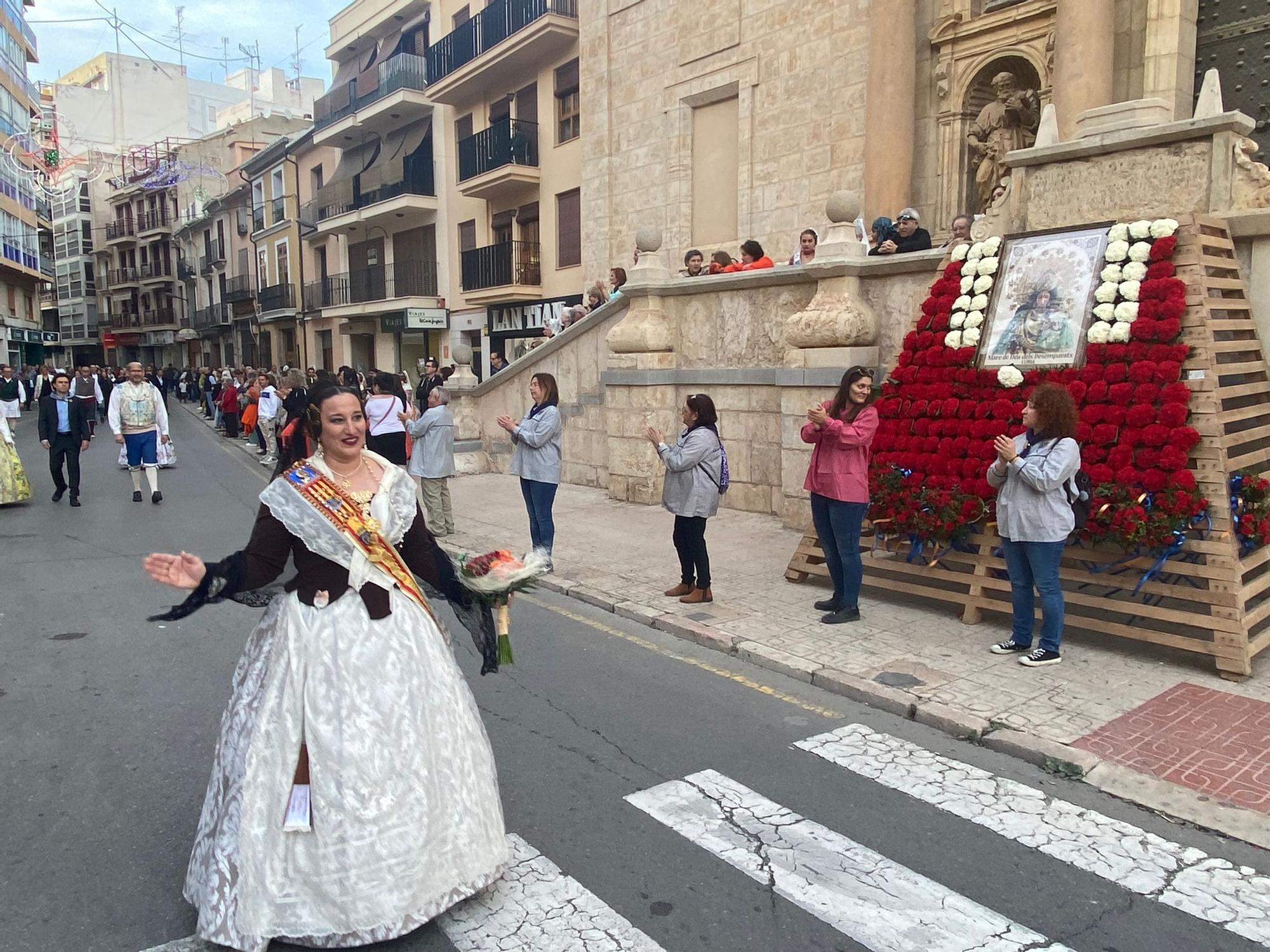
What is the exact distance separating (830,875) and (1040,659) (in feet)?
9.36

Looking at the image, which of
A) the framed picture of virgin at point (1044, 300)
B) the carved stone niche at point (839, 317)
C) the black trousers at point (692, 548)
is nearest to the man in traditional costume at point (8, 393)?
the carved stone niche at point (839, 317)

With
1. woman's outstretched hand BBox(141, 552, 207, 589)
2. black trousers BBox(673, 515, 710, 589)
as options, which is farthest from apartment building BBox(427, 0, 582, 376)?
woman's outstretched hand BBox(141, 552, 207, 589)

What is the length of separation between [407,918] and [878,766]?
2454 millimetres

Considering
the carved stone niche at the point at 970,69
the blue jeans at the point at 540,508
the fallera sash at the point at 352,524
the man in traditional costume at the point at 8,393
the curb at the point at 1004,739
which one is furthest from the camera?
the man in traditional costume at the point at 8,393

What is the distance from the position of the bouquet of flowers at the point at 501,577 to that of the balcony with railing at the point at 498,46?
2040cm

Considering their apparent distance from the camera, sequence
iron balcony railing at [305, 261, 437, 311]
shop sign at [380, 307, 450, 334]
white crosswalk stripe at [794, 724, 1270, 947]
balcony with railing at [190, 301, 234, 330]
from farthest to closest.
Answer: balcony with railing at [190, 301, 234, 330] → iron balcony railing at [305, 261, 437, 311] → shop sign at [380, 307, 450, 334] → white crosswalk stripe at [794, 724, 1270, 947]

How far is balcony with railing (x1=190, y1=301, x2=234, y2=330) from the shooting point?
163 feet

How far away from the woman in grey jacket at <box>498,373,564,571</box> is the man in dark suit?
287 inches

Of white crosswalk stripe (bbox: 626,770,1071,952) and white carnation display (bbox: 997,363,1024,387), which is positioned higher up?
white carnation display (bbox: 997,363,1024,387)

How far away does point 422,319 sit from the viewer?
2844cm

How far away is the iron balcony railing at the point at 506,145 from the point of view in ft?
76.7

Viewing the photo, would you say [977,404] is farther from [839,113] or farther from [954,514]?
[839,113]

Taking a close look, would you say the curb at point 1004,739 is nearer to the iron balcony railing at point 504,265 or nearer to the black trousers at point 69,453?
the black trousers at point 69,453

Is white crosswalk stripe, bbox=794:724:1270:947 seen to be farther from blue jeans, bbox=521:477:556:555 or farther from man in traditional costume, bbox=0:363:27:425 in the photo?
man in traditional costume, bbox=0:363:27:425
